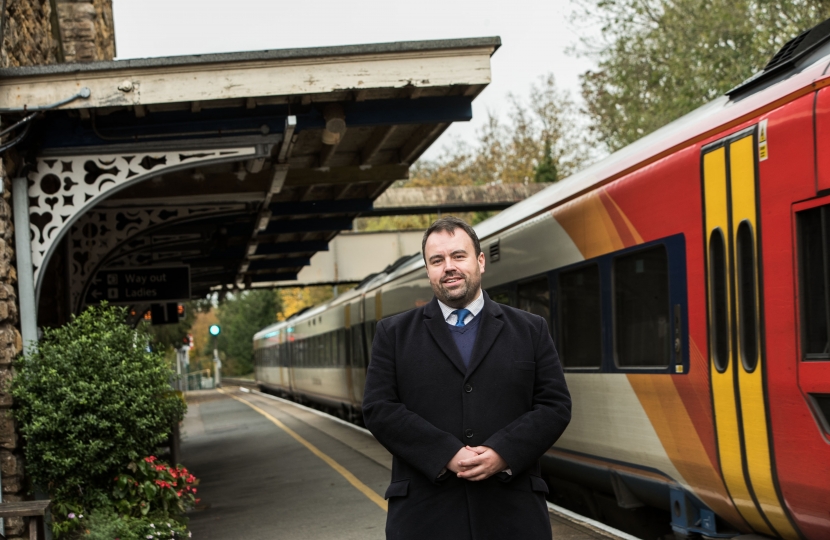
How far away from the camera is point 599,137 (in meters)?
44.4

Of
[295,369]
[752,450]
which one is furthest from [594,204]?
[295,369]

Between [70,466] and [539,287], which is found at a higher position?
[539,287]

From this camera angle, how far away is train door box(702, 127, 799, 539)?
5.29 meters

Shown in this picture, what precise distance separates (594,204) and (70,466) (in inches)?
163

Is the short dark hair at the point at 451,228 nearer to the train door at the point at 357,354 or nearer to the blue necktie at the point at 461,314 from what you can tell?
the blue necktie at the point at 461,314

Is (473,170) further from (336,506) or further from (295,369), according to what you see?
(336,506)

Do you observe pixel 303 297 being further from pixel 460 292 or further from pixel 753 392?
pixel 460 292

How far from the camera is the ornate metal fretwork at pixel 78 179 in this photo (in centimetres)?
820

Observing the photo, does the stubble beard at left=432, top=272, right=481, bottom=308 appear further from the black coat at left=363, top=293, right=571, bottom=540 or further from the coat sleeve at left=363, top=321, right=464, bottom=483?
the coat sleeve at left=363, top=321, right=464, bottom=483

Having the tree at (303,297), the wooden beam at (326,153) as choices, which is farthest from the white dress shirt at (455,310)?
the tree at (303,297)

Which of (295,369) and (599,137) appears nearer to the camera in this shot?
(295,369)

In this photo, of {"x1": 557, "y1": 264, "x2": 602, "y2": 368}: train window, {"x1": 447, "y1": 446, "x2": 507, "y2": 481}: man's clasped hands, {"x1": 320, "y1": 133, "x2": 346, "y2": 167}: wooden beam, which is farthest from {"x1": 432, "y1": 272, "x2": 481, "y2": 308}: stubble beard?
{"x1": 320, "y1": 133, "x2": 346, "y2": 167}: wooden beam

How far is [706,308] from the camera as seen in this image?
229 inches

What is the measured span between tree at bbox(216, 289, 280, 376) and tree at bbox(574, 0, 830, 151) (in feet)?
192
